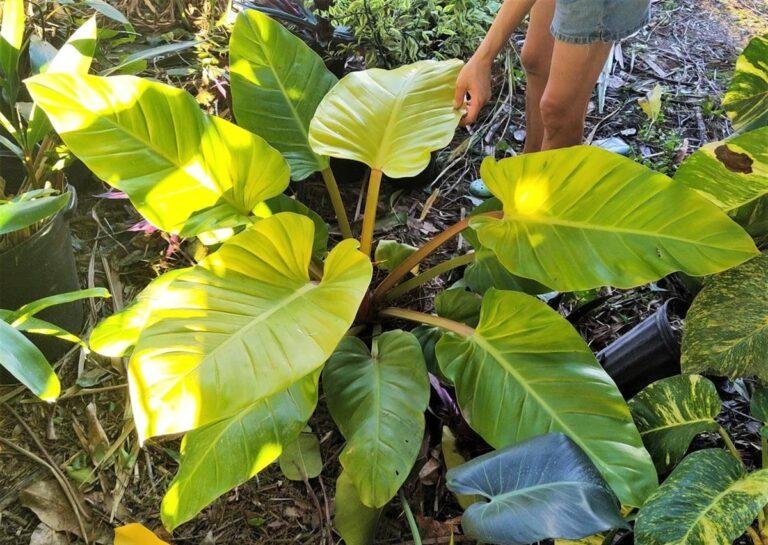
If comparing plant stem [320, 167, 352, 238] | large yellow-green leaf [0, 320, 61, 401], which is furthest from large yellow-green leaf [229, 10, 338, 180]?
large yellow-green leaf [0, 320, 61, 401]

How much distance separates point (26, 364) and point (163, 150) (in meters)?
0.45

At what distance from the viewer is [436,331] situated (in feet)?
4.67

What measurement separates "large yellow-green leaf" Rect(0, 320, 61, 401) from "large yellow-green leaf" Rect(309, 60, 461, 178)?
65 centimetres

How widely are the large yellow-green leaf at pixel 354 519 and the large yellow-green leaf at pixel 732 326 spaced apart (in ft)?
2.12

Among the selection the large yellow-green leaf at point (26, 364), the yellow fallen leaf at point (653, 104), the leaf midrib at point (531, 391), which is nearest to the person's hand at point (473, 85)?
the leaf midrib at point (531, 391)

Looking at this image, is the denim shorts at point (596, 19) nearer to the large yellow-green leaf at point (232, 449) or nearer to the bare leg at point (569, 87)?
the bare leg at point (569, 87)

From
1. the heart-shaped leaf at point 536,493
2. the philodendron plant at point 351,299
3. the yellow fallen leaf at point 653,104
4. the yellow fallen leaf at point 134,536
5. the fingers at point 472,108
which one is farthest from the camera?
the yellow fallen leaf at point 653,104

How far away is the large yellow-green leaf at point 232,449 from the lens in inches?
41.8

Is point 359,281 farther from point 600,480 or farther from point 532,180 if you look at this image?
point 600,480

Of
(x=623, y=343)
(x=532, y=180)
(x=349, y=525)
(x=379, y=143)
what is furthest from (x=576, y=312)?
(x=349, y=525)

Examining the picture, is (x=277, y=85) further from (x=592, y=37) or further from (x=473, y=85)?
(x=592, y=37)

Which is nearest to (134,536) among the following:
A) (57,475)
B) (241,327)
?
(57,475)

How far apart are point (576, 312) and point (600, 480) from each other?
674 millimetres

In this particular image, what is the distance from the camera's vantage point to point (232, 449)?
1.10 metres
